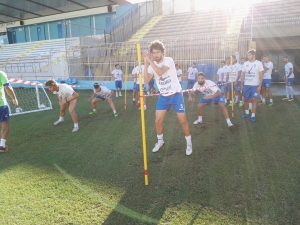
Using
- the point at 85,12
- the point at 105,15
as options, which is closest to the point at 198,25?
the point at 105,15

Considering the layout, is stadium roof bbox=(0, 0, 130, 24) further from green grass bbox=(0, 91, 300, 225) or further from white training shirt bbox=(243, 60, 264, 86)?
green grass bbox=(0, 91, 300, 225)

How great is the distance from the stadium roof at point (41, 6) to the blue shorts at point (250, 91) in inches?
814

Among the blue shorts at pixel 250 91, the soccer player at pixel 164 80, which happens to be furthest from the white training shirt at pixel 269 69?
the soccer player at pixel 164 80

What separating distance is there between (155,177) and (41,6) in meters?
26.6

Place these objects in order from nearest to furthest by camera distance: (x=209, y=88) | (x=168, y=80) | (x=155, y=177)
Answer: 1. (x=155, y=177)
2. (x=168, y=80)
3. (x=209, y=88)

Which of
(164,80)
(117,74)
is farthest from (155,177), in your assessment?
(117,74)

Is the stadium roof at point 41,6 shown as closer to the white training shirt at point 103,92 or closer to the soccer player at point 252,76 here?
the white training shirt at point 103,92

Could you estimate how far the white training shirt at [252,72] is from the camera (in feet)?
22.2

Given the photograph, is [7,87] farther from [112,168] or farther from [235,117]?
[235,117]

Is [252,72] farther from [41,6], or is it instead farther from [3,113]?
[41,6]

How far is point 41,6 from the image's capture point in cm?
2512

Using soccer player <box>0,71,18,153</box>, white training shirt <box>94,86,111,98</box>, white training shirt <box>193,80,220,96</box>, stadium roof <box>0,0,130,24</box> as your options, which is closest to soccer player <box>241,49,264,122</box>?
white training shirt <box>193,80,220,96</box>

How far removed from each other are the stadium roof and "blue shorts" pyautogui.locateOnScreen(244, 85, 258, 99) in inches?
814

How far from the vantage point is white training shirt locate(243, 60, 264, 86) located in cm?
677
